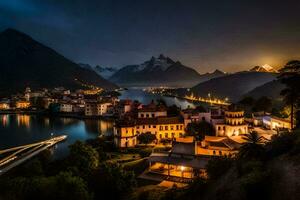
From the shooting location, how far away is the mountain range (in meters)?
122

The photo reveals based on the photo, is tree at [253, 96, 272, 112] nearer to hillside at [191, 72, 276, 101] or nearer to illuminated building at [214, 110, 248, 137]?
illuminated building at [214, 110, 248, 137]

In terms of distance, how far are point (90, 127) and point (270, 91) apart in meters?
35.8

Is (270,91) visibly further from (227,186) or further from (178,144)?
(227,186)

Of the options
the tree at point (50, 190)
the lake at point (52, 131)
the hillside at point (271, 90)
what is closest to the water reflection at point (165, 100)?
the hillside at point (271, 90)

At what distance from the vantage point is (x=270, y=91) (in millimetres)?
58438

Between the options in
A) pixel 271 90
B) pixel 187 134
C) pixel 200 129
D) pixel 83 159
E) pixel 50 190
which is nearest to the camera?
pixel 50 190

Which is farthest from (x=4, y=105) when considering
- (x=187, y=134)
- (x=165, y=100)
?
(x=187, y=134)

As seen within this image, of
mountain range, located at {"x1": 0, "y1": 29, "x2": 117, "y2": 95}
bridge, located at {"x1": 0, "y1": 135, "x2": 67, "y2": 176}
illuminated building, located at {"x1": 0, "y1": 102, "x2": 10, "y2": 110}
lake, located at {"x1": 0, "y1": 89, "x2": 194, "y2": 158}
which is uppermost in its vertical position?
mountain range, located at {"x1": 0, "y1": 29, "x2": 117, "y2": 95}

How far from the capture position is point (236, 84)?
87.1 m

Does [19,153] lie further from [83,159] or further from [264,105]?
[264,105]

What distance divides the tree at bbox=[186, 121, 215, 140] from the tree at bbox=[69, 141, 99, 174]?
34.4 ft

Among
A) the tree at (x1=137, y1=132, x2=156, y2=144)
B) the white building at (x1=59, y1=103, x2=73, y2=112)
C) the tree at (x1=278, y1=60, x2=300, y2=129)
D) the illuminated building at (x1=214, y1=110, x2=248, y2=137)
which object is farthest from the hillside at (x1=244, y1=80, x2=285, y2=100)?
the tree at (x1=278, y1=60, x2=300, y2=129)

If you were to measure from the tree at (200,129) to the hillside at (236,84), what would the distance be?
50.0 m

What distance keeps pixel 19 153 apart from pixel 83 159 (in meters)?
11.7
